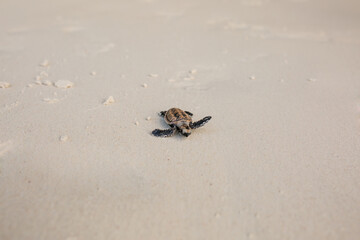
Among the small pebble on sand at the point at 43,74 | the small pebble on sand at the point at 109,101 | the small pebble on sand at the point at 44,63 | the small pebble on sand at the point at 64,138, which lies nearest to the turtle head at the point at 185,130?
the small pebble on sand at the point at 109,101

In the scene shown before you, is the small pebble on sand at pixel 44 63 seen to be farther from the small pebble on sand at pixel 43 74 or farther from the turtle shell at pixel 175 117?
the turtle shell at pixel 175 117

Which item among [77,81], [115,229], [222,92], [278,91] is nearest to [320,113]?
[278,91]

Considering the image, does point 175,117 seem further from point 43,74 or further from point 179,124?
point 43,74

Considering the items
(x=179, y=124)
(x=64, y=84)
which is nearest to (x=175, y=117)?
(x=179, y=124)

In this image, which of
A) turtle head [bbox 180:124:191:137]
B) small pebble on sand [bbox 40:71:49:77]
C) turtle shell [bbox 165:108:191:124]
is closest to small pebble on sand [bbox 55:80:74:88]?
small pebble on sand [bbox 40:71:49:77]

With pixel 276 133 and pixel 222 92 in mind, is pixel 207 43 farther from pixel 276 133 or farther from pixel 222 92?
pixel 276 133
